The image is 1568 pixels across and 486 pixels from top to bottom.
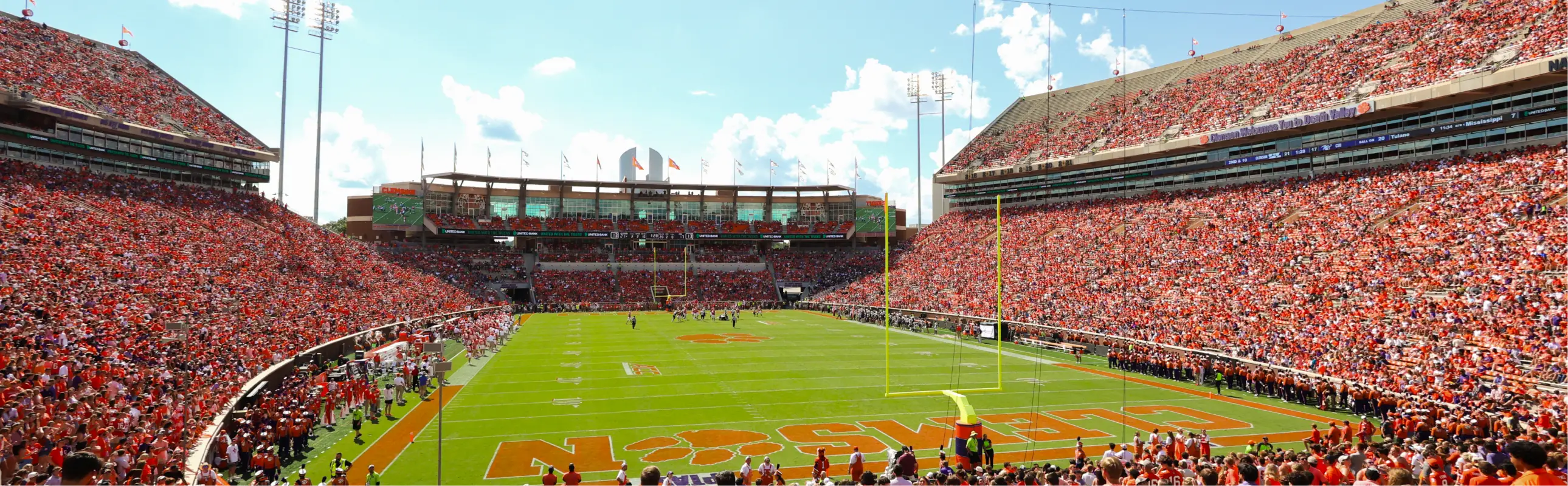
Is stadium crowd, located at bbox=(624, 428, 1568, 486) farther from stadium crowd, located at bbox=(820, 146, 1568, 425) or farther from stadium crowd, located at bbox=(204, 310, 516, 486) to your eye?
stadium crowd, located at bbox=(820, 146, 1568, 425)

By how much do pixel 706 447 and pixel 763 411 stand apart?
14.1 ft

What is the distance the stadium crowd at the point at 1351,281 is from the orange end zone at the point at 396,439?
22515mm

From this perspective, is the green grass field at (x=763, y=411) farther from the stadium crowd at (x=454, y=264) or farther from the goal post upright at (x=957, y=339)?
the stadium crowd at (x=454, y=264)

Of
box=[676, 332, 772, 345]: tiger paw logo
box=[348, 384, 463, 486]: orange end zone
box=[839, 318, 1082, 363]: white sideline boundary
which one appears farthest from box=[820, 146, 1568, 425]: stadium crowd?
box=[348, 384, 463, 486]: orange end zone

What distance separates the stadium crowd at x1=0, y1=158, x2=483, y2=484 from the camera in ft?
43.1

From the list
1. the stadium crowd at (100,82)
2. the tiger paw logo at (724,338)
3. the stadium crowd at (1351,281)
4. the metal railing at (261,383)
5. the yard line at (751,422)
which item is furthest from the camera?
the stadium crowd at (100,82)

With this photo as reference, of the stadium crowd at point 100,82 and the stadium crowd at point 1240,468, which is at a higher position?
the stadium crowd at point 100,82

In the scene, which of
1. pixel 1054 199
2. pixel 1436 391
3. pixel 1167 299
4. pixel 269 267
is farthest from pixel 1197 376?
pixel 269 267

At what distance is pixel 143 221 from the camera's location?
109 feet

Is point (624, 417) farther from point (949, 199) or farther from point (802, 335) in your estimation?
point (949, 199)

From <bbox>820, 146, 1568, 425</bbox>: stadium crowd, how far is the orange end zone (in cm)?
2252

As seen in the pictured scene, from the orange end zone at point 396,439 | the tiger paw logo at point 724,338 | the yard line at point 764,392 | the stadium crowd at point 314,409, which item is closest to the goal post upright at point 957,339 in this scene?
the yard line at point 764,392

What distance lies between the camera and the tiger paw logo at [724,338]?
3834 centimetres

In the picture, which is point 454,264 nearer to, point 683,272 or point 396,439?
point 683,272
